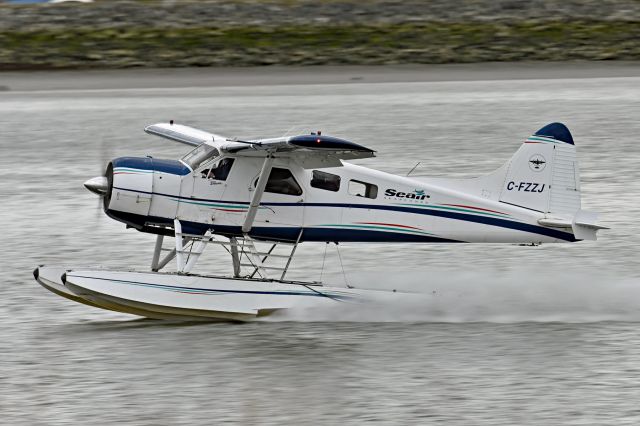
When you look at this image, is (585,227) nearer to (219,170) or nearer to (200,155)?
(219,170)

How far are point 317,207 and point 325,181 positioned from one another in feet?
1.05

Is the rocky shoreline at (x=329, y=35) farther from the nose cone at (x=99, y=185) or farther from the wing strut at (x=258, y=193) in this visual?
the nose cone at (x=99, y=185)

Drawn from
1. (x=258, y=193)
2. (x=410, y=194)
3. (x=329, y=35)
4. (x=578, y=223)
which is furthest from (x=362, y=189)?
(x=329, y=35)

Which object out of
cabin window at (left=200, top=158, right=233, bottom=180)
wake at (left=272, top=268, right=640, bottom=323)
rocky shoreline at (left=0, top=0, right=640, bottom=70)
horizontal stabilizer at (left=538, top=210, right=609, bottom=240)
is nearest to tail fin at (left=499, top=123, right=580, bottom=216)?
horizontal stabilizer at (left=538, top=210, right=609, bottom=240)

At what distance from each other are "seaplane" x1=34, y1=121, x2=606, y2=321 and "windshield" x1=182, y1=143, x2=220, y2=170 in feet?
0.05

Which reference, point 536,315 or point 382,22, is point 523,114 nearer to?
point 382,22

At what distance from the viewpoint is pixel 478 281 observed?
16.3m

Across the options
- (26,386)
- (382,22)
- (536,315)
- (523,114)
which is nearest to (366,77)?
(382,22)

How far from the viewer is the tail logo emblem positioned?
1453 centimetres

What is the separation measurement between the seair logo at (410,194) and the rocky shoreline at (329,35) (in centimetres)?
2411

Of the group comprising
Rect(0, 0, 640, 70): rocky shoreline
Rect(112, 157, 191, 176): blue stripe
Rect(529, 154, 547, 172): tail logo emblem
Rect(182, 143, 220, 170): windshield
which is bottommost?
Rect(112, 157, 191, 176): blue stripe

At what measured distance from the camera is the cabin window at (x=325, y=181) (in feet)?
46.8

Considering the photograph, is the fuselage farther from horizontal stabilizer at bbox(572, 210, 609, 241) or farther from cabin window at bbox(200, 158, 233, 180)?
horizontal stabilizer at bbox(572, 210, 609, 241)

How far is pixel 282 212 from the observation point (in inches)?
561
